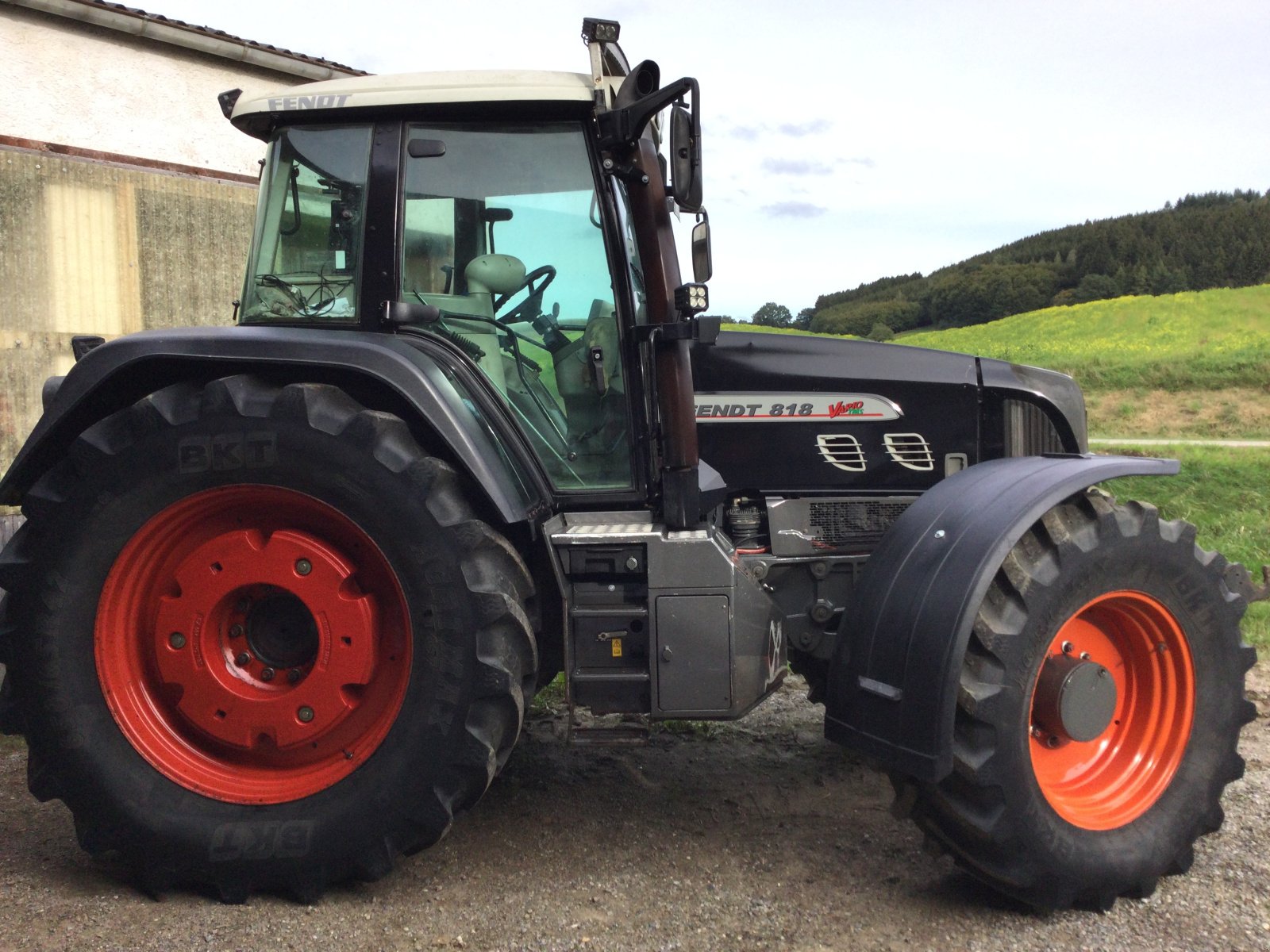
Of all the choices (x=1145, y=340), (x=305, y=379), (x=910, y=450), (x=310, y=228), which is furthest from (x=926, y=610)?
(x=1145, y=340)

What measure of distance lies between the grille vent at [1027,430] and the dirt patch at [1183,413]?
620 inches

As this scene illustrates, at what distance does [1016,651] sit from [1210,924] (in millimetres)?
933

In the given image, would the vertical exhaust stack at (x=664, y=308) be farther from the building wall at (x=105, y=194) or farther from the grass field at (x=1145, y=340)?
the grass field at (x=1145, y=340)

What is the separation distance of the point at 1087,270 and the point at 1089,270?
0.21 metres

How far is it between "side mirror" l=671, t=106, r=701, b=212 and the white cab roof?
1.23 feet

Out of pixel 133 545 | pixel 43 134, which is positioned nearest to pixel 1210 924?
pixel 133 545

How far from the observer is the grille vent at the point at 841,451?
4.01 metres

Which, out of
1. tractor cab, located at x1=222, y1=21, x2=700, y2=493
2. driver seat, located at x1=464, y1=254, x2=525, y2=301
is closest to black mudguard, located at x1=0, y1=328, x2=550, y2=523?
tractor cab, located at x1=222, y1=21, x2=700, y2=493

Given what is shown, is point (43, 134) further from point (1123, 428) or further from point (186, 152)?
point (1123, 428)

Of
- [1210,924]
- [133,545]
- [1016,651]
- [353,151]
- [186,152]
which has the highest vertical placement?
[186,152]

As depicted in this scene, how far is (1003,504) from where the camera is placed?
3207 mm

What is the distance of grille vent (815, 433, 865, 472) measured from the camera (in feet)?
13.1

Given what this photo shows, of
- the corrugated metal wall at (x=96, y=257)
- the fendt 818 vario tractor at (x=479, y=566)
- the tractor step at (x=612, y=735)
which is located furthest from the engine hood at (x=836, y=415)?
the corrugated metal wall at (x=96, y=257)

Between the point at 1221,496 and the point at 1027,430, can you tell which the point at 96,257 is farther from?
the point at 1221,496
